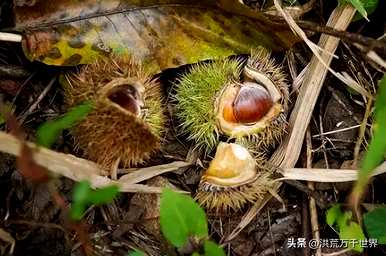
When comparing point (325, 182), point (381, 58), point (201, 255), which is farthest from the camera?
point (325, 182)

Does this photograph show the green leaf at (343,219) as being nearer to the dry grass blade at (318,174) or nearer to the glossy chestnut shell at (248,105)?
the dry grass blade at (318,174)

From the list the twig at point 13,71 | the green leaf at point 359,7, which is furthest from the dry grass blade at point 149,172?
the green leaf at point 359,7

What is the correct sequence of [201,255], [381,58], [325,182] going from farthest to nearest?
[325,182], [381,58], [201,255]

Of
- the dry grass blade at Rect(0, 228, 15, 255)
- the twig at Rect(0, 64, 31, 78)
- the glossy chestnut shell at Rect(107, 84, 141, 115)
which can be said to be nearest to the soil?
the twig at Rect(0, 64, 31, 78)

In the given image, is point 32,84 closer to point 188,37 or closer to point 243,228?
point 188,37

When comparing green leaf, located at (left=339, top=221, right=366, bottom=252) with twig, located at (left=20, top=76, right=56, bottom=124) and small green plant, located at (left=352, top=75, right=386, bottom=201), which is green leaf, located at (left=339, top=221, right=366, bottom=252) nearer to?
small green plant, located at (left=352, top=75, right=386, bottom=201)

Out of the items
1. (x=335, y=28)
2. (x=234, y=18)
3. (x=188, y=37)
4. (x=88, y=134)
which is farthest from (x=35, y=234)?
(x=335, y=28)
